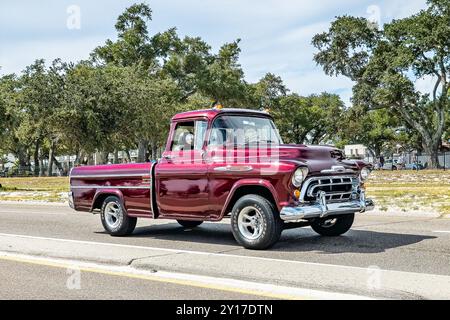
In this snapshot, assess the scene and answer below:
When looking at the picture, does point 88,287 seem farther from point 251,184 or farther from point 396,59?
point 396,59

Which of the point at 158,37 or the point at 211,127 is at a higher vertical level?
the point at 158,37

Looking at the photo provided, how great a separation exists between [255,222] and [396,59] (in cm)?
4501

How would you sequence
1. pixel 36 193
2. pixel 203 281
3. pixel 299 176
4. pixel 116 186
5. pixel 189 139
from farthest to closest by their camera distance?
pixel 36 193
pixel 116 186
pixel 189 139
pixel 299 176
pixel 203 281

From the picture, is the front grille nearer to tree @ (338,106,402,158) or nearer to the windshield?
the windshield

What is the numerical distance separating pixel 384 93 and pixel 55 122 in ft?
96.0

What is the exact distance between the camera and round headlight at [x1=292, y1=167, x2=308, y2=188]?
822cm

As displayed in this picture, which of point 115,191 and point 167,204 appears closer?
point 167,204

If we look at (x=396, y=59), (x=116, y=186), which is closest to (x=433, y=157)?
(x=396, y=59)

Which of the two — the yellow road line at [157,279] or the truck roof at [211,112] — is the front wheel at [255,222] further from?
the yellow road line at [157,279]

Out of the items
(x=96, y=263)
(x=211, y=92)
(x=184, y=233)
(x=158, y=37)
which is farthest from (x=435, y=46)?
(x=96, y=263)

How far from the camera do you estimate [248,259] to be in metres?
7.68

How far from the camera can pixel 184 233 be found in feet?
37.1

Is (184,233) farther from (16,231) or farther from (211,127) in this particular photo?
(16,231)

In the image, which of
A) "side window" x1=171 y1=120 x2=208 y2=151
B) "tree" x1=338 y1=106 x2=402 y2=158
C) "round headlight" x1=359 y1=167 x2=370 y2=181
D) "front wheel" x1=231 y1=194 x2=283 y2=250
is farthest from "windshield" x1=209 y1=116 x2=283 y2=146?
"tree" x1=338 y1=106 x2=402 y2=158
